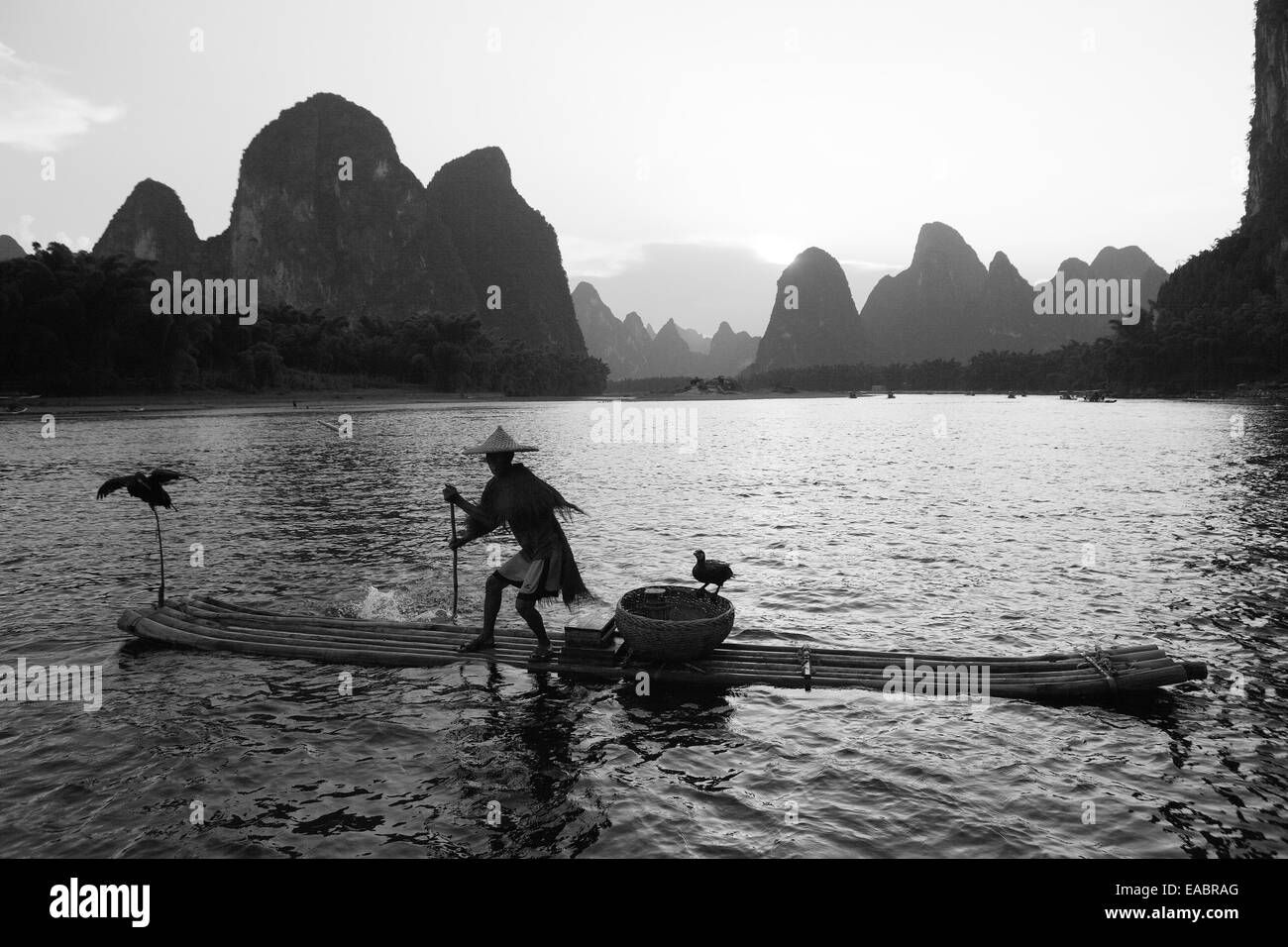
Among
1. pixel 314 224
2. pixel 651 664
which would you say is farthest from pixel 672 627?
pixel 314 224

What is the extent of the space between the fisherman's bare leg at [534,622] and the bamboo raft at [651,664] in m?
0.12

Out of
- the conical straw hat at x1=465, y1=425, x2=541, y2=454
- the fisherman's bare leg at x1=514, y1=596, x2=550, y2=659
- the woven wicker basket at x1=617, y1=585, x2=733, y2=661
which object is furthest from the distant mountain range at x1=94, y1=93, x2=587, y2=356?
the woven wicker basket at x1=617, y1=585, x2=733, y2=661

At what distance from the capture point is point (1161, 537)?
17.3m

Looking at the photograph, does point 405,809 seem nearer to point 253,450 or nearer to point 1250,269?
point 253,450

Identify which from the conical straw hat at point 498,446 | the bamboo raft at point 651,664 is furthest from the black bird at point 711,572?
the conical straw hat at point 498,446

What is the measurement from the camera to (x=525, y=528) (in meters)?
8.77

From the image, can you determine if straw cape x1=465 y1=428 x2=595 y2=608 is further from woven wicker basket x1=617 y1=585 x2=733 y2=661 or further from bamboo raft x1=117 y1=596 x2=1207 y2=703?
woven wicker basket x1=617 y1=585 x2=733 y2=661

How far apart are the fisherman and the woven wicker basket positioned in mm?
805

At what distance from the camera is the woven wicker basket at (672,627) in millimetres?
8219

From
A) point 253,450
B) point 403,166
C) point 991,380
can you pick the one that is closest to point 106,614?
point 253,450

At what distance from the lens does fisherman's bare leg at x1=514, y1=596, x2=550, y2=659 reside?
8.72 m

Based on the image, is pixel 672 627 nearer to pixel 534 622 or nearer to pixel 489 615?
pixel 534 622

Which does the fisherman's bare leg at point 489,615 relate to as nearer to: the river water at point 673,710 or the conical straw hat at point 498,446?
the river water at point 673,710
